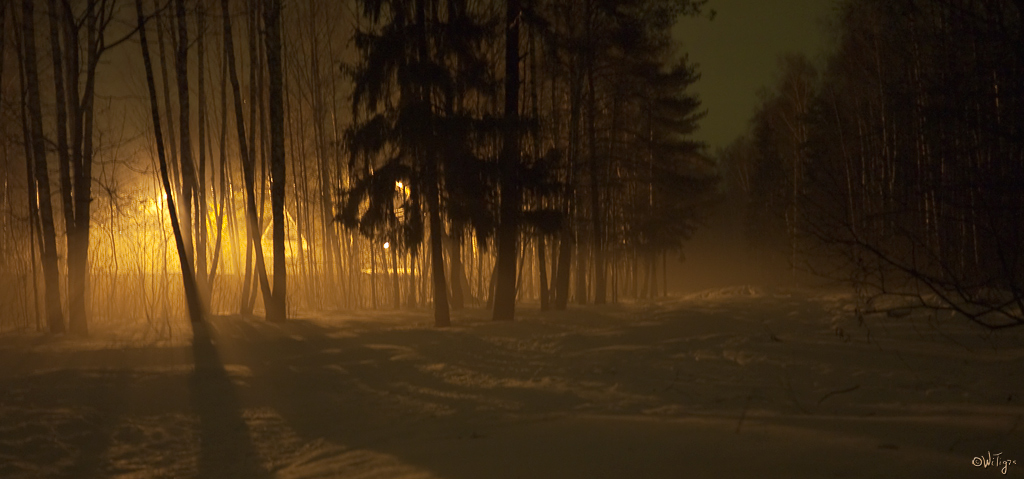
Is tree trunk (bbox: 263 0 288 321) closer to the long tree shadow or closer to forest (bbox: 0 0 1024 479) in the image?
forest (bbox: 0 0 1024 479)

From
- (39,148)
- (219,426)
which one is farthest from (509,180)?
(39,148)

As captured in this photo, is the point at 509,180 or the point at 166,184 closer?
the point at 166,184

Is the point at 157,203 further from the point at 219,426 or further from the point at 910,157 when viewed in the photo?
the point at 910,157

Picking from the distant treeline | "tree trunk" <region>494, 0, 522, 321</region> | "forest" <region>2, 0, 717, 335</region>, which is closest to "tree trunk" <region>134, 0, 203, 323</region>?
"forest" <region>2, 0, 717, 335</region>

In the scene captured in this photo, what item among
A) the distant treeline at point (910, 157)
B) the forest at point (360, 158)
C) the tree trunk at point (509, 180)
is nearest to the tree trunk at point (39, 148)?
the forest at point (360, 158)

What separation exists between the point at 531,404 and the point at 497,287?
287 inches

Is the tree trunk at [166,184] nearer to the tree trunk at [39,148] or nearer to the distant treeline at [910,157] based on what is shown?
the tree trunk at [39,148]

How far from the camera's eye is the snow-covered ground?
4.61m

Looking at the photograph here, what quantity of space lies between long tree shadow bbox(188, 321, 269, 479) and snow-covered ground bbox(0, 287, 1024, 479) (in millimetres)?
28

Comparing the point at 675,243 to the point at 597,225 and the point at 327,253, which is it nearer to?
the point at 597,225

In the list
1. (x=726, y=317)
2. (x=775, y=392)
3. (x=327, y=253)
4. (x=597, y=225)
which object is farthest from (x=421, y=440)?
(x=327, y=253)

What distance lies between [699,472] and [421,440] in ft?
7.79

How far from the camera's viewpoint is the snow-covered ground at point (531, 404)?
461 cm

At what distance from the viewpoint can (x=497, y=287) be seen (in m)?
14.1
